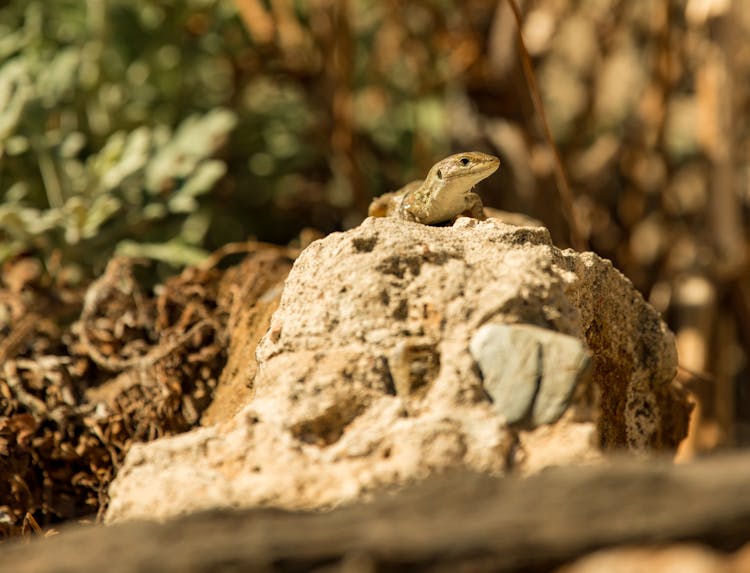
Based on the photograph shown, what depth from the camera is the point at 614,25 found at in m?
5.57

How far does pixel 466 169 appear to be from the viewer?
2928mm

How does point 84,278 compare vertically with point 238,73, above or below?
below

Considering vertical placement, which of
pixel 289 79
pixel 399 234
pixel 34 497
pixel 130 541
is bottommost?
pixel 34 497

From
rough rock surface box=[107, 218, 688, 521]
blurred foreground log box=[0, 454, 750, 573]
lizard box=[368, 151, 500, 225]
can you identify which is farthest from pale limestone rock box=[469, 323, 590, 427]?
lizard box=[368, 151, 500, 225]

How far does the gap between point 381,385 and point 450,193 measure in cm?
98

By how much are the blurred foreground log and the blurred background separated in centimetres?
252

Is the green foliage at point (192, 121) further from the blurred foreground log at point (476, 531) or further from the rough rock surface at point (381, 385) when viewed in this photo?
the blurred foreground log at point (476, 531)

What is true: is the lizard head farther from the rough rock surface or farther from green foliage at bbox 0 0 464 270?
green foliage at bbox 0 0 464 270

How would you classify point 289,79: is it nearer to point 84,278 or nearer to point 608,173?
point 608,173

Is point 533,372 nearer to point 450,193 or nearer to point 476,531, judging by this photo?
point 476,531

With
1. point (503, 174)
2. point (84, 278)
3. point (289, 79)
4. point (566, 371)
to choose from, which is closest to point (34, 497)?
point (84, 278)

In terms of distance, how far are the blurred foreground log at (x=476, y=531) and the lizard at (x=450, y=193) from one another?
4.80 feet

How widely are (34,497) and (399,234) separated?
145 cm

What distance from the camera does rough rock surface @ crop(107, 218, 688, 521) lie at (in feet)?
6.06
